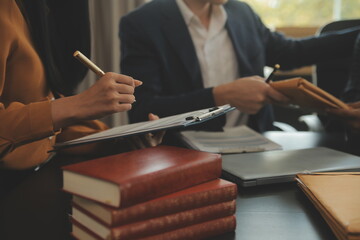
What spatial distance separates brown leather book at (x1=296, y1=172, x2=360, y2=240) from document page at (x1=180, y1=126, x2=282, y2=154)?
12.0 inches

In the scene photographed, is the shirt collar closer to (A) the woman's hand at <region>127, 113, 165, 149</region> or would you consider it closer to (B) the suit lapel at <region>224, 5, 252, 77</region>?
(B) the suit lapel at <region>224, 5, 252, 77</region>

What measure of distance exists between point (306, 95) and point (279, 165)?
1.08ft

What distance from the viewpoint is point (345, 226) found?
42cm

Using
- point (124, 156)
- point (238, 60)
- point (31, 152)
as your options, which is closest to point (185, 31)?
point (238, 60)

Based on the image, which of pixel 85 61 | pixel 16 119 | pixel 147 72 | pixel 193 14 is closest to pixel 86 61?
pixel 85 61

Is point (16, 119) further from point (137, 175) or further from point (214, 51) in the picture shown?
point (214, 51)

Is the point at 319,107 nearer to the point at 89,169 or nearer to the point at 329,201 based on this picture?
the point at 329,201

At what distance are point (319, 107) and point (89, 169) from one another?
869mm

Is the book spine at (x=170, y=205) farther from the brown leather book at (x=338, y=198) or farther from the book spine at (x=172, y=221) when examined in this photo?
the brown leather book at (x=338, y=198)

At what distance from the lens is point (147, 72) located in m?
1.41

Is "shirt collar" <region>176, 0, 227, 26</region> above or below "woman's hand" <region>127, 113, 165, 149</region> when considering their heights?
above

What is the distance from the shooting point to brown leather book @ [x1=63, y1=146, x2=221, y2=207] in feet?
1.33

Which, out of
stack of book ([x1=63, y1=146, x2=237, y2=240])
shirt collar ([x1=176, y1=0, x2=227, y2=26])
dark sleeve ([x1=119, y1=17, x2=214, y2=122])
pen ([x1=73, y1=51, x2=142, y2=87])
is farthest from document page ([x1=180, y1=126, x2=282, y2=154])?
shirt collar ([x1=176, y1=0, x2=227, y2=26])

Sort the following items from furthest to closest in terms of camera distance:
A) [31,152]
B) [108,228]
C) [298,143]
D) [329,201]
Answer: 1. [298,143]
2. [31,152]
3. [329,201]
4. [108,228]
